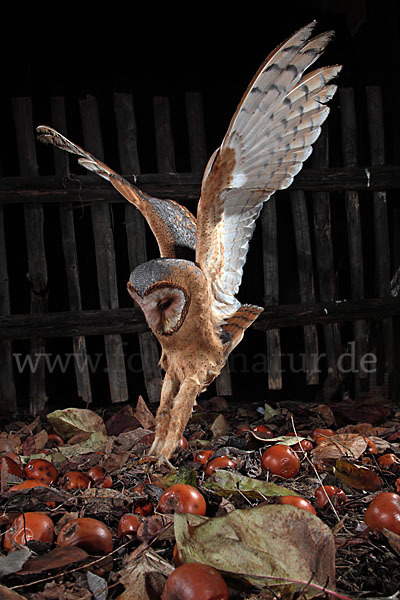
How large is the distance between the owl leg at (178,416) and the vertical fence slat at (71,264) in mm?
1357

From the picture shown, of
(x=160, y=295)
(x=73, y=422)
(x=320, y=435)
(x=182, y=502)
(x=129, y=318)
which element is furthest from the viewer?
(x=129, y=318)

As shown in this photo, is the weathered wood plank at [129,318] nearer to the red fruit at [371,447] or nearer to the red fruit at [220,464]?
the red fruit at [371,447]

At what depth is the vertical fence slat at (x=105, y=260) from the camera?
9.59ft

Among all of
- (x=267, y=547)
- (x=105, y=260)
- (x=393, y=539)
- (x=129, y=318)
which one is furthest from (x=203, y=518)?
(x=105, y=260)

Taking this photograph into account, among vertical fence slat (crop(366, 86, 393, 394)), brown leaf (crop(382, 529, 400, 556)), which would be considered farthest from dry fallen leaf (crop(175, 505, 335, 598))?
vertical fence slat (crop(366, 86, 393, 394))

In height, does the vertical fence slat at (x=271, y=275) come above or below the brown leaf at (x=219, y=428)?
above

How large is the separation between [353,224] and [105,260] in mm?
1574

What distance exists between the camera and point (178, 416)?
66.4 inches

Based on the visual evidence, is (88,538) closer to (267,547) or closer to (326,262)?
(267,547)

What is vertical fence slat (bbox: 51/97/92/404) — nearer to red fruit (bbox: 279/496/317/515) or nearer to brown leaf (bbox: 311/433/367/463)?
brown leaf (bbox: 311/433/367/463)

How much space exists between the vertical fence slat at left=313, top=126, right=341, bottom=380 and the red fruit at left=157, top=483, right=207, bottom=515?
2.15 m

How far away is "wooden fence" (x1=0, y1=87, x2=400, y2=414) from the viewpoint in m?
2.88

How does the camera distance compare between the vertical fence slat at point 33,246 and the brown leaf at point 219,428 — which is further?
the vertical fence slat at point 33,246

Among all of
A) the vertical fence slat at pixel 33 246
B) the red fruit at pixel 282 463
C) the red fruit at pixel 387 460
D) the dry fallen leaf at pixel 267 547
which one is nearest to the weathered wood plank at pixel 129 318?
the vertical fence slat at pixel 33 246
